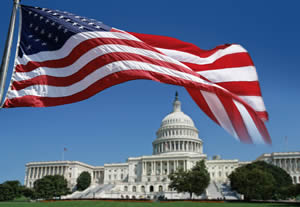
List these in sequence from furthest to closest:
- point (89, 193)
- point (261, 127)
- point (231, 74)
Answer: point (89, 193) < point (231, 74) < point (261, 127)

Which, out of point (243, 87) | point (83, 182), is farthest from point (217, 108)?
point (83, 182)

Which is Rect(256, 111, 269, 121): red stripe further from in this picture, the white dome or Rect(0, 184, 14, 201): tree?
the white dome

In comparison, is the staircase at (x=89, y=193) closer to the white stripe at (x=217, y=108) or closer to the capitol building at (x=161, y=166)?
the capitol building at (x=161, y=166)

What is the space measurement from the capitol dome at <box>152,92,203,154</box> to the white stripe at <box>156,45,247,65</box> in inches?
5461

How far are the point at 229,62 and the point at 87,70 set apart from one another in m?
5.65

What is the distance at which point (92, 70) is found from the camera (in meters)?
11.0

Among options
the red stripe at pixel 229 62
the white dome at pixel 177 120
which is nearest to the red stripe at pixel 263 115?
the red stripe at pixel 229 62

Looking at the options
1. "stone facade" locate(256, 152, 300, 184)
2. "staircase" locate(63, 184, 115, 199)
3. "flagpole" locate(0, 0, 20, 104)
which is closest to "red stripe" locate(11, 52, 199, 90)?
"flagpole" locate(0, 0, 20, 104)

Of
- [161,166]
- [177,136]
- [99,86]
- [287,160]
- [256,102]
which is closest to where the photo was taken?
[99,86]

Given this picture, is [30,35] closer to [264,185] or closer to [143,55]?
[143,55]

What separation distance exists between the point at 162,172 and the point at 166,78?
131 meters

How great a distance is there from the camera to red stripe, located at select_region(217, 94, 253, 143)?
11.0 meters

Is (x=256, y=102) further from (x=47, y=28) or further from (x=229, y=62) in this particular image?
(x=47, y=28)

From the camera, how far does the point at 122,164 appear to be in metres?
154
